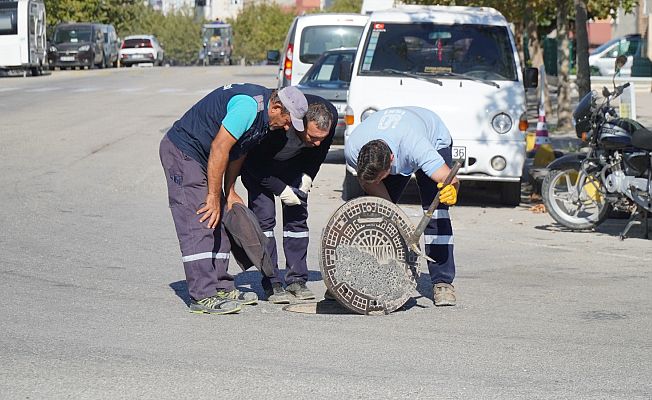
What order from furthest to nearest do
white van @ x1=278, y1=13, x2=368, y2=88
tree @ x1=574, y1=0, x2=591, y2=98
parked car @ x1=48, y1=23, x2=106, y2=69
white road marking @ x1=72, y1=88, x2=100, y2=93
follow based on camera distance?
1. parked car @ x1=48, y1=23, x2=106, y2=69
2. white road marking @ x1=72, y1=88, x2=100, y2=93
3. white van @ x1=278, y1=13, x2=368, y2=88
4. tree @ x1=574, y1=0, x2=591, y2=98

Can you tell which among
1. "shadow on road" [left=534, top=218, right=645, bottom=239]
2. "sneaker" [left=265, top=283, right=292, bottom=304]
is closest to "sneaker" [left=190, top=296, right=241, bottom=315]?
"sneaker" [left=265, top=283, right=292, bottom=304]

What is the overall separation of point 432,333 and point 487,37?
740 cm

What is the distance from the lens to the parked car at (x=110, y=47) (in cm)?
5694

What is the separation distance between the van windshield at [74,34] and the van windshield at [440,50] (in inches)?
1616

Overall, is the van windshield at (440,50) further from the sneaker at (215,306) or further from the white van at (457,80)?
the sneaker at (215,306)

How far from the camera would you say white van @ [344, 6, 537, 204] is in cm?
1303

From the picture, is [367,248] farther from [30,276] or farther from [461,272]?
[30,276]

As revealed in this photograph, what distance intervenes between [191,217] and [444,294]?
1.74m

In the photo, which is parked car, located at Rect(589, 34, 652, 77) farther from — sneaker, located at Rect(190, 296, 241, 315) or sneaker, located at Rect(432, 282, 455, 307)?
sneaker, located at Rect(190, 296, 241, 315)

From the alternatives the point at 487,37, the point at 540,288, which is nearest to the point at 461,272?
the point at 540,288

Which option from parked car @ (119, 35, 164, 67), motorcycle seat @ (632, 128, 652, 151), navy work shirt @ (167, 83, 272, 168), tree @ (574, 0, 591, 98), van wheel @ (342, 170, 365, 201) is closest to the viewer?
navy work shirt @ (167, 83, 272, 168)

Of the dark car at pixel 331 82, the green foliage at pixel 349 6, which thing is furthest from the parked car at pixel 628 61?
the green foliage at pixel 349 6

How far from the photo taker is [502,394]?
18.9 ft

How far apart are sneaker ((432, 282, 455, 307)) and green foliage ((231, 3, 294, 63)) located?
9318 centimetres
